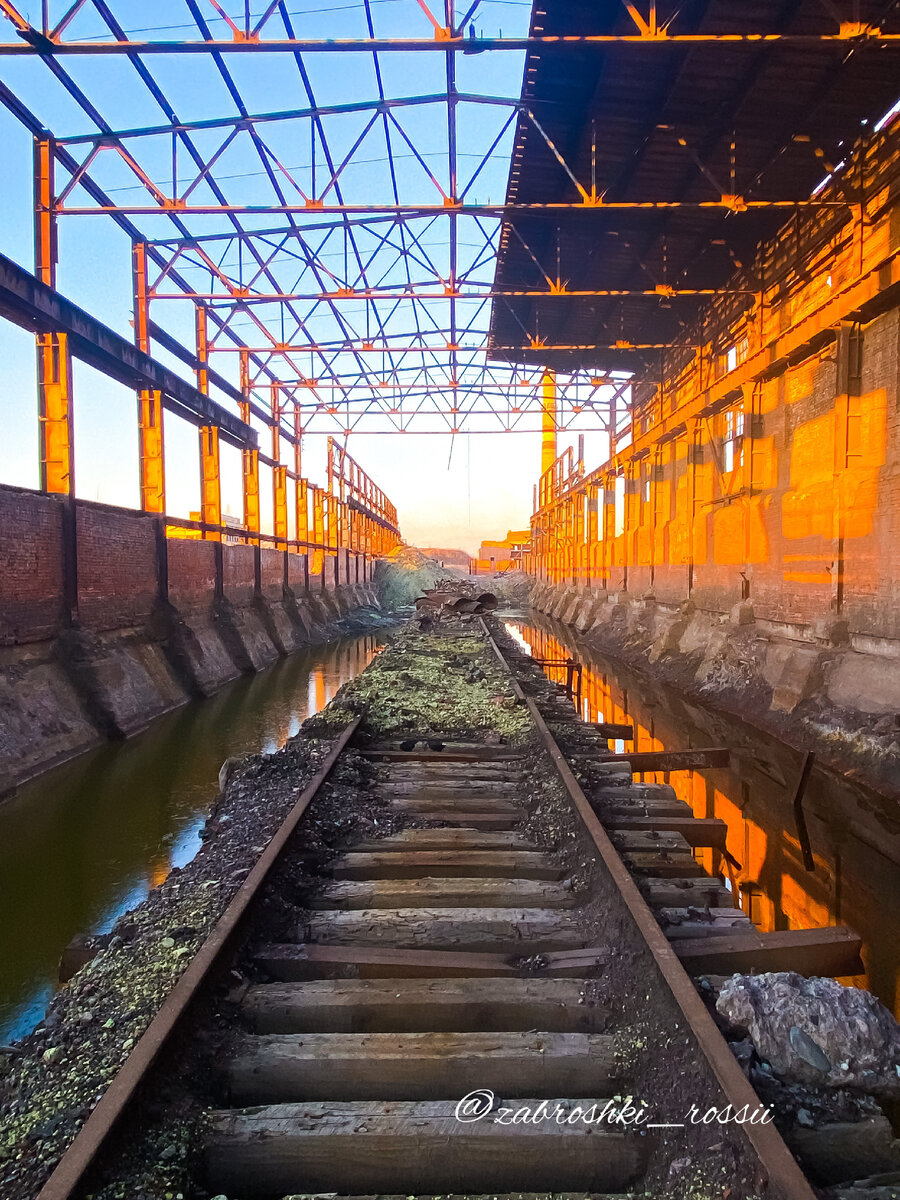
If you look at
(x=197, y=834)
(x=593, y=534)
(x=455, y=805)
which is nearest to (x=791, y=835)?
(x=455, y=805)

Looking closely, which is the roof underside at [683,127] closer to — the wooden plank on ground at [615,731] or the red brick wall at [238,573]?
the wooden plank on ground at [615,731]

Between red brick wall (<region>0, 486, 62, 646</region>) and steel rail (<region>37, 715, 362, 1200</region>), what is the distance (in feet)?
17.0

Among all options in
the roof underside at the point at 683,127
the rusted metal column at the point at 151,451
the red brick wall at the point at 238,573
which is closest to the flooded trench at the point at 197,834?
the rusted metal column at the point at 151,451

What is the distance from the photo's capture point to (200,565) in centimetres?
1233

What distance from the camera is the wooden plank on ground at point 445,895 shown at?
316cm

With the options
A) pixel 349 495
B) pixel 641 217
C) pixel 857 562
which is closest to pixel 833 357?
pixel 857 562

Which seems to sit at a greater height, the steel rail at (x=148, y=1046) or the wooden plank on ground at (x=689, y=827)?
the steel rail at (x=148, y=1046)

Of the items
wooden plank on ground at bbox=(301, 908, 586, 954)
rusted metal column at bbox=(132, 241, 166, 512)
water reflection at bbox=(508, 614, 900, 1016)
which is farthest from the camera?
rusted metal column at bbox=(132, 241, 166, 512)

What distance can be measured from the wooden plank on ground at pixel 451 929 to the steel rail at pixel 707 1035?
0.33m

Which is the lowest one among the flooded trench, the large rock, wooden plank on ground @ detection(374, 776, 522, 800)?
the flooded trench

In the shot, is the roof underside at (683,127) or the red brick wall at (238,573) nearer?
the roof underside at (683,127)

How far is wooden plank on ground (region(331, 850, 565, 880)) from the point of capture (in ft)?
11.4

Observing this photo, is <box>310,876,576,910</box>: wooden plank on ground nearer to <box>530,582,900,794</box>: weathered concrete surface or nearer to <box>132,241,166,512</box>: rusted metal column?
<box>530,582,900,794</box>: weathered concrete surface

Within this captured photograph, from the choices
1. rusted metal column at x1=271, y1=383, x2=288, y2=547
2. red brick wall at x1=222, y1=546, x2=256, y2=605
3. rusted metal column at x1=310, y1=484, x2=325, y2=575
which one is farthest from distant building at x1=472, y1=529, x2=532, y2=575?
red brick wall at x1=222, y1=546, x2=256, y2=605
